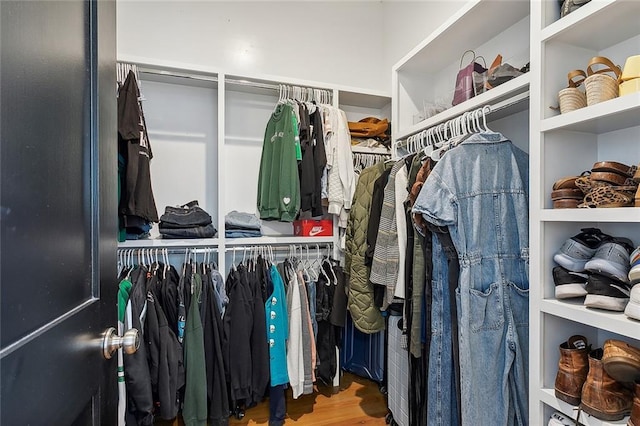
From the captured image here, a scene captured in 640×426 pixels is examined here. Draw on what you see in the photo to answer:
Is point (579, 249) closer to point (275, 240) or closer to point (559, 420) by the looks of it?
point (559, 420)

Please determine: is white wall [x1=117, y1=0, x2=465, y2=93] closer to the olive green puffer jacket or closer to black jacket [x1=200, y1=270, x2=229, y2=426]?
the olive green puffer jacket

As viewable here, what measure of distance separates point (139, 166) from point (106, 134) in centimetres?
118

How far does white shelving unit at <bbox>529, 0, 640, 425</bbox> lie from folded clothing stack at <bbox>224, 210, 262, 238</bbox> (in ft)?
5.09

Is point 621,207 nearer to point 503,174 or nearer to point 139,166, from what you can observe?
point 503,174

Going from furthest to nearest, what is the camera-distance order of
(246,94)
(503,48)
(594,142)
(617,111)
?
1. (246,94)
2. (503,48)
3. (594,142)
4. (617,111)

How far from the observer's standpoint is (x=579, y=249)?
1.07 m

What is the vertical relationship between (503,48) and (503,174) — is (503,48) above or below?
above

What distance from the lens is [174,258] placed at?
2262 millimetres

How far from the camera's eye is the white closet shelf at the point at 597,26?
0.98 m

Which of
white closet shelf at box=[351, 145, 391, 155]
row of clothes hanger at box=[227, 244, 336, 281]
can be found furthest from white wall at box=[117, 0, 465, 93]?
row of clothes hanger at box=[227, 244, 336, 281]

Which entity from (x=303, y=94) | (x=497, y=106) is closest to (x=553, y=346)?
(x=497, y=106)

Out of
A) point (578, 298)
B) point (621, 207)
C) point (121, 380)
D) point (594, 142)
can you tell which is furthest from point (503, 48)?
point (121, 380)

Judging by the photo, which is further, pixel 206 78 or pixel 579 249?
pixel 206 78

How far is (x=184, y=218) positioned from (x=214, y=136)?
71 centimetres
